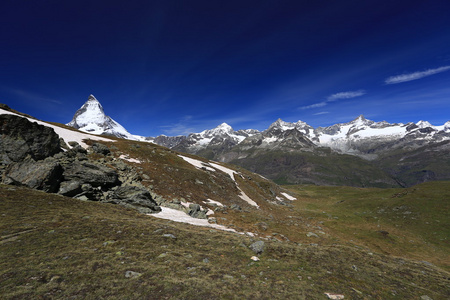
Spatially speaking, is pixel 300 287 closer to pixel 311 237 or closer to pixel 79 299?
pixel 79 299

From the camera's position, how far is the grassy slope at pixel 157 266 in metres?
9.89

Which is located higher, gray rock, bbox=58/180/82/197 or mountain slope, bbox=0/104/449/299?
gray rock, bbox=58/180/82/197

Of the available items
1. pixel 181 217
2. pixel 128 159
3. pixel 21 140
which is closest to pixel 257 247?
pixel 181 217

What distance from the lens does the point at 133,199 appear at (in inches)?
1141

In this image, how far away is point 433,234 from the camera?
42.8 metres

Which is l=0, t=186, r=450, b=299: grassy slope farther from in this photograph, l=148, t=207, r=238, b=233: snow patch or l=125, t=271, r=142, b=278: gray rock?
l=148, t=207, r=238, b=233: snow patch

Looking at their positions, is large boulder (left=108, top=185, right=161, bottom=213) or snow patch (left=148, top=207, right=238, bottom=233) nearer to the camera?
snow patch (left=148, top=207, right=238, bottom=233)

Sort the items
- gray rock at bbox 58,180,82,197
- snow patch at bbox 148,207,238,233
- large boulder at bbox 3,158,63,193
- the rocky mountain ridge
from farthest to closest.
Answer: snow patch at bbox 148,207,238,233 → gray rock at bbox 58,180,82,197 → the rocky mountain ridge → large boulder at bbox 3,158,63,193

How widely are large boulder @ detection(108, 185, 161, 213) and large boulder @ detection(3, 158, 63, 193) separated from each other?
7.27 m

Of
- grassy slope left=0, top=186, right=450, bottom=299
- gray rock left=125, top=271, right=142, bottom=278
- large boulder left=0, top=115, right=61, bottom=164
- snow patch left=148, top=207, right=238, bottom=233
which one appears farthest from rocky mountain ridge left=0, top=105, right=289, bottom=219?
gray rock left=125, top=271, right=142, bottom=278

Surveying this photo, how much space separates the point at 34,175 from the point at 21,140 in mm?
7162

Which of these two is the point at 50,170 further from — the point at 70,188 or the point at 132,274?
the point at 132,274

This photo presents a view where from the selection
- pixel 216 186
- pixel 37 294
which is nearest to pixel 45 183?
pixel 37 294

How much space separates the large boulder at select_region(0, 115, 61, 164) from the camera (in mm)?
25453
